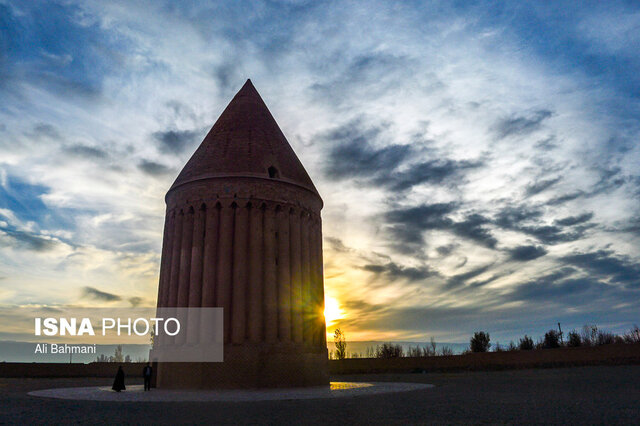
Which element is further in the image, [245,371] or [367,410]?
[245,371]

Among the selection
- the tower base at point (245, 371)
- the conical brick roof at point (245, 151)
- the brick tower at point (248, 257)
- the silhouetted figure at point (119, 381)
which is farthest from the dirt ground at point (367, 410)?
the conical brick roof at point (245, 151)

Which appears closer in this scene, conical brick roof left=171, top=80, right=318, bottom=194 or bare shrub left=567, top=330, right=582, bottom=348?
conical brick roof left=171, top=80, right=318, bottom=194

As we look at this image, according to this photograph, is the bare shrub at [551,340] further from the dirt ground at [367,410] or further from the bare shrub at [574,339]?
the dirt ground at [367,410]

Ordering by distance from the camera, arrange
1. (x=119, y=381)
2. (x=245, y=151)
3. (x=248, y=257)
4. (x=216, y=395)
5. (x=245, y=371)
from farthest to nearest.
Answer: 1. (x=245, y=151)
2. (x=248, y=257)
3. (x=245, y=371)
4. (x=119, y=381)
5. (x=216, y=395)

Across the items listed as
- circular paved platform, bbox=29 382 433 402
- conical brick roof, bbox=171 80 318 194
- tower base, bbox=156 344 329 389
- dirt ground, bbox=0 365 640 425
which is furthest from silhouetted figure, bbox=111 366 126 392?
conical brick roof, bbox=171 80 318 194

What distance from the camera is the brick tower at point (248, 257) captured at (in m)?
17.0

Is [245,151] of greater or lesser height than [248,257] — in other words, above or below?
above

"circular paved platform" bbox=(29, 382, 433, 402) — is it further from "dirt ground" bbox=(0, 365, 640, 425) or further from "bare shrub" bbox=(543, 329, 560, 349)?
"bare shrub" bbox=(543, 329, 560, 349)

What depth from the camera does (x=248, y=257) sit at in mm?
18188

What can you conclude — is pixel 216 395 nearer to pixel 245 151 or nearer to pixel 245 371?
pixel 245 371

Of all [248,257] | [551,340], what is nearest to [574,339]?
[551,340]

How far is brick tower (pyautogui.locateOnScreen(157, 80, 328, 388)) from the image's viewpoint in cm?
1698

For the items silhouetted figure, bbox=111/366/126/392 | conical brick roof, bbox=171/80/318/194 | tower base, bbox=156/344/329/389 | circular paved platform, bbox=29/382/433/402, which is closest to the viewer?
circular paved platform, bbox=29/382/433/402

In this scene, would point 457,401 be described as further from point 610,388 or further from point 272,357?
point 272,357
